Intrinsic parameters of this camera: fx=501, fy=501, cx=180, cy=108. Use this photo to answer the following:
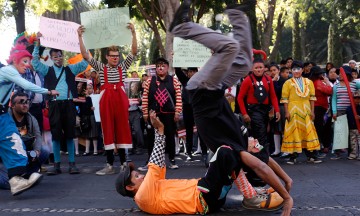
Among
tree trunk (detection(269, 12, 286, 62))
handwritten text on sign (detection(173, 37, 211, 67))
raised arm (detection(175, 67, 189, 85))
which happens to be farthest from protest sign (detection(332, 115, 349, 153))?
tree trunk (detection(269, 12, 286, 62))

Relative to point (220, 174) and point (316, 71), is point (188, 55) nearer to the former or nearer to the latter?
point (316, 71)

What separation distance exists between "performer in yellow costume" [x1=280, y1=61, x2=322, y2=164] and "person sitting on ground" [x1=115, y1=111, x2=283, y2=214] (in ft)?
12.6

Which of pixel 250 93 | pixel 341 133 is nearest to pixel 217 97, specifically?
pixel 250 93

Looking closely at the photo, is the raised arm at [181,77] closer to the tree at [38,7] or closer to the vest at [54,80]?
the vest at [54,80]

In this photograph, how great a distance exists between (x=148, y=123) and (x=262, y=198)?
3.65m

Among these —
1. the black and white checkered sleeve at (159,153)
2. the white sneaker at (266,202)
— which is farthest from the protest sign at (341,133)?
the black and white checkered sleeve at (159,153)

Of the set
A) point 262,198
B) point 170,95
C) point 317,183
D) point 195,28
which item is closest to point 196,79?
point 195,28

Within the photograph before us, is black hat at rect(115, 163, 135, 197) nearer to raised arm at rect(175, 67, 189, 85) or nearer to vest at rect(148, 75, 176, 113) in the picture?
vest at rect(148, 75, 176, 113)

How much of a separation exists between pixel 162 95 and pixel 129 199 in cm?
269

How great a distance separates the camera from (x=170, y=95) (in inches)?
330

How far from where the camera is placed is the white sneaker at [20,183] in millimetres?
6164

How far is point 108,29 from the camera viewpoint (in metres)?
8.00

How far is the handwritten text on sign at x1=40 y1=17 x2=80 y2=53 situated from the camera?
807 centimetres

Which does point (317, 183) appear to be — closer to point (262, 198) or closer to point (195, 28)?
point (262, 198)
